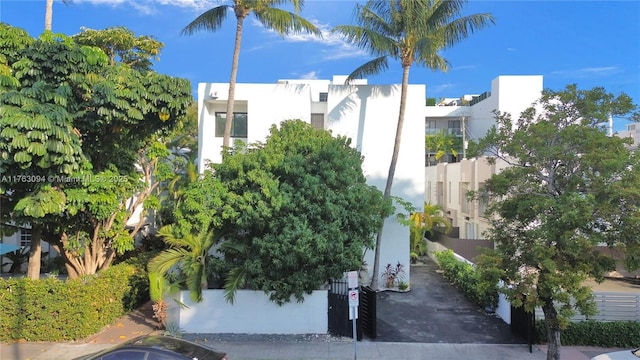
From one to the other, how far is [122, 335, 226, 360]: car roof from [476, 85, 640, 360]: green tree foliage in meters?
5.26

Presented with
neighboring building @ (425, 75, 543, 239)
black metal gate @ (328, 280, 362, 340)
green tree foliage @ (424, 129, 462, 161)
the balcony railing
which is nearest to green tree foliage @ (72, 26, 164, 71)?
black metal gate @ (328, 280, 362, 340)

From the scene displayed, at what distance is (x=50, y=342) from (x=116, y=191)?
4082 mm

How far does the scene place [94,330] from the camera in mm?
10602

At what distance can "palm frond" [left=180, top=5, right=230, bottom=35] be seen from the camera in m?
15.1

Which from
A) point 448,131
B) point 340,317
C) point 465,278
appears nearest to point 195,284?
point 340,317

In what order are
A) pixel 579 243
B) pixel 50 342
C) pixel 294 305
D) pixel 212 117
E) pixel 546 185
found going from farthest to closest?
pixel 212 117
pixel 294 305
pixel 50 342
pixel 546 185
pixel 579 243

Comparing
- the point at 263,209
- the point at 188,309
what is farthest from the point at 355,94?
the point at 188,309

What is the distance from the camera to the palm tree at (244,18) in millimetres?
14727

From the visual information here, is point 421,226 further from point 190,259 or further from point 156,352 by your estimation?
point 156,352

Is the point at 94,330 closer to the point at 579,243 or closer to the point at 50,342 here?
the point at 50,342

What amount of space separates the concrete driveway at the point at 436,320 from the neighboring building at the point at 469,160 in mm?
4668

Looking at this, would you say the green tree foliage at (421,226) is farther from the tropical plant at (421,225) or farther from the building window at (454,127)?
the building window at (454,127)

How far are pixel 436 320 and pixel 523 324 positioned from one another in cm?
249

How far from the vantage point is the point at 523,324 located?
34.8 ft
